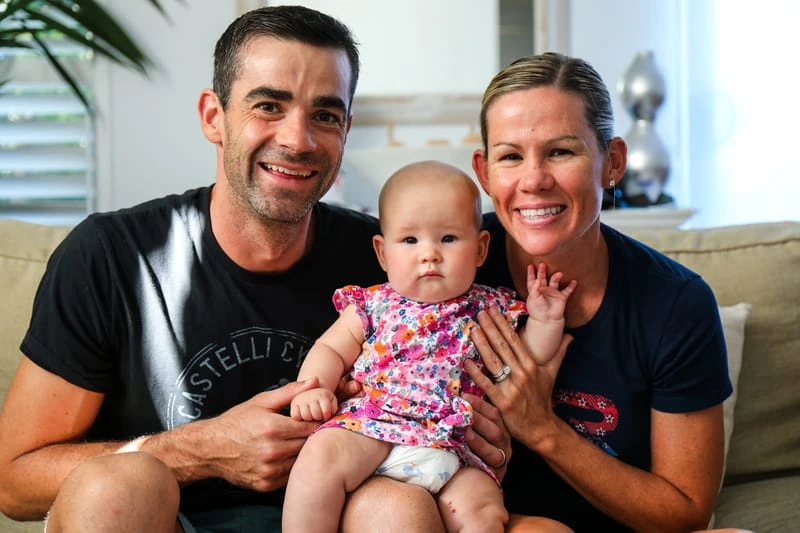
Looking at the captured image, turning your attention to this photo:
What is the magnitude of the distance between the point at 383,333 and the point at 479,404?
201mm

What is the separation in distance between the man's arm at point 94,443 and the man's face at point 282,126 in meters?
0.38

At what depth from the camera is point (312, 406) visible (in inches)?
60.4

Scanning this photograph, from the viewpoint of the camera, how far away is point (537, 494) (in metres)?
1.75

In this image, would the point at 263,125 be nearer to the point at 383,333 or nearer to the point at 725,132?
the point at 383,333

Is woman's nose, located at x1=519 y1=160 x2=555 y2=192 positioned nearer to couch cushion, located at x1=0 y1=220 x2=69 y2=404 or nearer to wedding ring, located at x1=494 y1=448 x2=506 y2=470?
wedding ring, located at x1=494 y1=448 x2=506 y2=470

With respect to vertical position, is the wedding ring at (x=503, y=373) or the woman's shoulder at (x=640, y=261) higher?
the woman's shoulder at (x=640, y=261)

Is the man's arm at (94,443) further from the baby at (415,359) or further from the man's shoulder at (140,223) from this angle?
the man's shoulder at (140,223)

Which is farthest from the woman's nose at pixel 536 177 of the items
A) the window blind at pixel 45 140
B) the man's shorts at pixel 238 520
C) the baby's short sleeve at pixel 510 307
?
the window blind at pixel 45 140

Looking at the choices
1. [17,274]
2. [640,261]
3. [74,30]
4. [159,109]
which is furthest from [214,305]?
[159,109]

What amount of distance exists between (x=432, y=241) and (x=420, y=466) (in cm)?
38

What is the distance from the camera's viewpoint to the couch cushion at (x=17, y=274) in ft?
6.61

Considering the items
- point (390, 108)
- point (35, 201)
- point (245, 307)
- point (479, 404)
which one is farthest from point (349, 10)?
point (479, 404)

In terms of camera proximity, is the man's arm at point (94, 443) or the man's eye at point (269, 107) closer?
the man's arm at point (94, 443)

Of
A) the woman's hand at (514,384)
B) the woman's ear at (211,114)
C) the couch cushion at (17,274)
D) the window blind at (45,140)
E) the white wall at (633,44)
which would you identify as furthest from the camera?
the white wall at (633,44)
